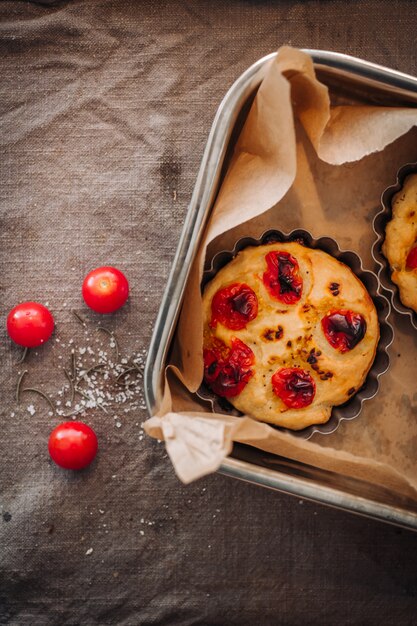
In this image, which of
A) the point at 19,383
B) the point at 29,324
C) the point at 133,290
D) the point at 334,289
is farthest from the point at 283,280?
the point at 19,383

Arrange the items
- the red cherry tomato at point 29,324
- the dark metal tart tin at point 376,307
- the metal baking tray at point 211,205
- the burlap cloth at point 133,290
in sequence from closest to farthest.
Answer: the metal baking tray at point 211,205
the dark metal tart tin at point 376,307
the red cherry tomato at point 29,324
the burlap cloth at point 133,290

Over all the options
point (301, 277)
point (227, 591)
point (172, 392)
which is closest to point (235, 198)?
point (301, 277)

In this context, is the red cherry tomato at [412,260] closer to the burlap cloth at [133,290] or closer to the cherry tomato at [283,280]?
the cherry tomato at [283,280]

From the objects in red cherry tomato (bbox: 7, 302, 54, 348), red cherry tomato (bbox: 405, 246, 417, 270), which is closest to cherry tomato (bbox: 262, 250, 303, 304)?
red cherry tomato (bbox: 405, 246, 417, 270)

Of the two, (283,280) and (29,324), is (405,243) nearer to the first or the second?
(283,280)

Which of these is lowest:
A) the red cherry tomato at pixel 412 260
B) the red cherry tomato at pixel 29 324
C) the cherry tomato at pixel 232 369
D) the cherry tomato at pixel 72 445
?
the cherry tomato at pixel 72 445

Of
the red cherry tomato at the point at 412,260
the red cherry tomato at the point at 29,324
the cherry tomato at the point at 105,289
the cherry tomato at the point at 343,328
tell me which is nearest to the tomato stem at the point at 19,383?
the red cherry tomato at the point at 29,324

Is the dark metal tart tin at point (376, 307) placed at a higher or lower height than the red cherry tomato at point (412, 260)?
lower
